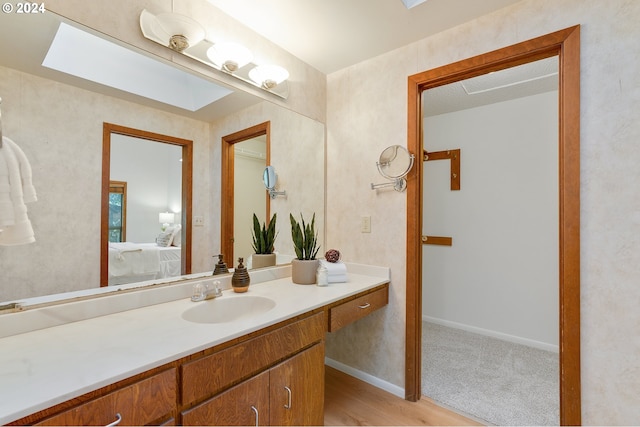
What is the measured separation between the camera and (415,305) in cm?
182

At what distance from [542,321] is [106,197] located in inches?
132

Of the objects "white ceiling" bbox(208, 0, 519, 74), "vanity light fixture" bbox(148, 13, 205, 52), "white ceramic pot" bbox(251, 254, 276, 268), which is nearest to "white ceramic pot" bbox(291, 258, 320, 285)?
"white ceramic pot" bbox(251, 254, 276, 268)

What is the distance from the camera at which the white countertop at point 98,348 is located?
0.66 m

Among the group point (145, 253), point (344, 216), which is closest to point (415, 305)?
point (344, 216)

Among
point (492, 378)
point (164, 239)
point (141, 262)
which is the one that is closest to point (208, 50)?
point (164, 239)

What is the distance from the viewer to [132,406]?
0.76m

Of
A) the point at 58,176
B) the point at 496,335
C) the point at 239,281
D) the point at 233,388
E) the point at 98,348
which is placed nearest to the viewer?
the point at 98,348

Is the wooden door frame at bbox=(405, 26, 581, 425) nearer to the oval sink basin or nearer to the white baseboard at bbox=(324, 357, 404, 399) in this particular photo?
the white baseboard at bbox=(324, 357, 404, 399)

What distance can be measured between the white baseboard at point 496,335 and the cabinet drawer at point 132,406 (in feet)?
9.67

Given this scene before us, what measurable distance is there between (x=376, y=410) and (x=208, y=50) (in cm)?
226

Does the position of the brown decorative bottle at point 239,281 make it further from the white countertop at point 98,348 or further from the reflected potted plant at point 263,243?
the reflected potted plant at point 263,243

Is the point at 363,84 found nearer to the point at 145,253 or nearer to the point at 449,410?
the point at 145,253

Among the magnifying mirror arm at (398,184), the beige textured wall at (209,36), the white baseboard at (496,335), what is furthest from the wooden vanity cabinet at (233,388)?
the white baseboard at (496,335)

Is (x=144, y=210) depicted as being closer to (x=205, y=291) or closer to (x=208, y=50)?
(x=205, y=291)
